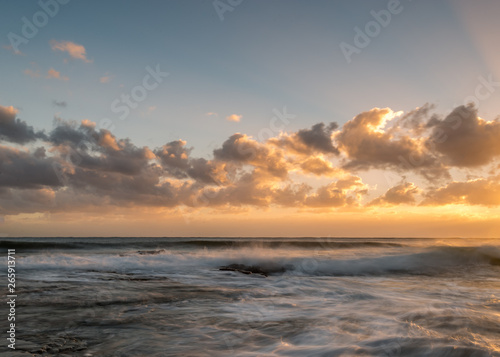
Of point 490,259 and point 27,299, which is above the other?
point 27,299

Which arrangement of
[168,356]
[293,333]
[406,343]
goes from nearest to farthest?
[168,356] → [406,343] → [293,333]

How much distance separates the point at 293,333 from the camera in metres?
4.93

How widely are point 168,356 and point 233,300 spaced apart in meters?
3.71

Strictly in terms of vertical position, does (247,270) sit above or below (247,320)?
below

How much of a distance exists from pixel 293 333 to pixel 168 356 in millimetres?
1950

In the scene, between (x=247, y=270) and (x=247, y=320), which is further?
(x=247, y=270)

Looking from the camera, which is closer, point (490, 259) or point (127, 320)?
point (127, 320)

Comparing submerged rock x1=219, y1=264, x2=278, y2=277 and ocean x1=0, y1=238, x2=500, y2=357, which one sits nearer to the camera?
ocean x1=0, y1=238, x2=500, y2=357

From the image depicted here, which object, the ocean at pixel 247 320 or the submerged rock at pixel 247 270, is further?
the submerged rock at pixel 247 270

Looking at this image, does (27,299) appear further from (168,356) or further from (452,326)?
(452,326)

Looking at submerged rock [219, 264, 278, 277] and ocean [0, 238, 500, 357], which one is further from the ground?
ocean [0, 238, 500, 357]

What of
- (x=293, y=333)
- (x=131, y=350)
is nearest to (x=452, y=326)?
(x=293, y=333)

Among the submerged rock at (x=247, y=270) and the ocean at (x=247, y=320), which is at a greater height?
the ocean at (x=247, y=320)

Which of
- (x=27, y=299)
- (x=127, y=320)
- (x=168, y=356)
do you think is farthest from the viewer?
(x=27, y=299)
